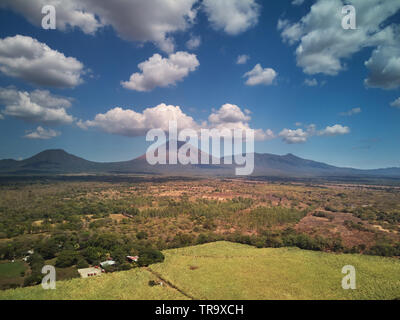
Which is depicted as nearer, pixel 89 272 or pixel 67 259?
pixel 89 272

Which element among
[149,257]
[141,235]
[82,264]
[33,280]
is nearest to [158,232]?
[141,235]

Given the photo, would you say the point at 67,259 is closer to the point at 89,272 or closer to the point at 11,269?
the point at 89,272

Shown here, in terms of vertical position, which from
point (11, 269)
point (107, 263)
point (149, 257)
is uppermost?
point (149, 257)

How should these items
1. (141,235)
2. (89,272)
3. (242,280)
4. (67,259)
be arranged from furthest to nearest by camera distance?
(141,235), (67,259), (89,272), (242,280)

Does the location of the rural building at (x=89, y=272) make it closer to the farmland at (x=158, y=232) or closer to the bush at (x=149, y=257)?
the farmland at (x=158, y=232)

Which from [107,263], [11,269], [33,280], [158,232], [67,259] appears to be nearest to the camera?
[33,280]

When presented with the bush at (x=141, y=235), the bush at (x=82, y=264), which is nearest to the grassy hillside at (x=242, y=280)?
the bush at (x=82, y=264)

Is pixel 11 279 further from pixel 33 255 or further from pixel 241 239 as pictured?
pixel 241 239
